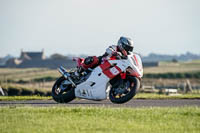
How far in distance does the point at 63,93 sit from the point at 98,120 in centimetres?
499

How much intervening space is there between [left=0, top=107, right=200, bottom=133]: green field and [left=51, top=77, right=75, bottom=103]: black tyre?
262 centimetres

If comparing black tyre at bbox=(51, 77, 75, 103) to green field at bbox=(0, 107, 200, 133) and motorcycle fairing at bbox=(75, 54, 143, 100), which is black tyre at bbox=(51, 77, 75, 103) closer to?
motorcycle fairing at bbox=(75, 54, 143, 100)

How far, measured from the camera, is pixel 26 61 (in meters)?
160

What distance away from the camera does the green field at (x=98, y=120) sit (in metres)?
10.8

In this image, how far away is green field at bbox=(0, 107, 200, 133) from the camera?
10789 mm

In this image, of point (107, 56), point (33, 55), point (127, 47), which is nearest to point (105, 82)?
point (107, 56)

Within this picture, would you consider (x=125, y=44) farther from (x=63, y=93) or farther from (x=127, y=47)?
(x=63, y=93)

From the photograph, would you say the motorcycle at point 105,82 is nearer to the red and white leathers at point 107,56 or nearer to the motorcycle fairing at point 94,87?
the motorcycle fairing at point 94,87

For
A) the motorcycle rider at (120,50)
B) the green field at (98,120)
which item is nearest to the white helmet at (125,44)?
the motorcycle rider at (120,50)

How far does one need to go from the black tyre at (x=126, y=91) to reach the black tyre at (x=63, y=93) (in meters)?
1.61

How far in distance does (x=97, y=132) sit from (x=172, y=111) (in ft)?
12.0

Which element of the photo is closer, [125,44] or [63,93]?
[125,44]

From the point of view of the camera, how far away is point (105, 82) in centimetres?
1580

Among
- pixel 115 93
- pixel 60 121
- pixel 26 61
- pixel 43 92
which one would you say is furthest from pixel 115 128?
pixel 26 61
